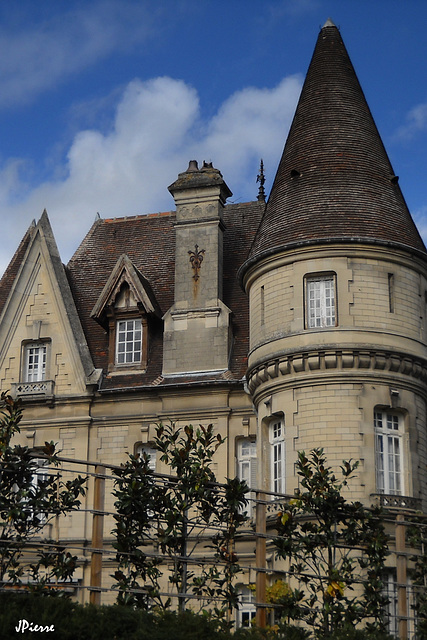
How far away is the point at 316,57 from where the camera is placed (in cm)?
3117

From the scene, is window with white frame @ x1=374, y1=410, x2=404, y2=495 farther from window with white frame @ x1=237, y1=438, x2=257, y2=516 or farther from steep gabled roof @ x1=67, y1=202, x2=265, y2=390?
steep gabled roof @ x1=67, y1=202, x2=265, y2=390

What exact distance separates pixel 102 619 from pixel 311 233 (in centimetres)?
1459

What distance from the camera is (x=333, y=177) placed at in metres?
28.0

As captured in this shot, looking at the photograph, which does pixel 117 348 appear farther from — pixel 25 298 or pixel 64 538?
pixel 64 538

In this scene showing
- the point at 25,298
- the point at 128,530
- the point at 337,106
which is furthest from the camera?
the point at 25,298

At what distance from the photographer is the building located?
83.8 ft

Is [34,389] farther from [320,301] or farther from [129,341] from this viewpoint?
[320,301]

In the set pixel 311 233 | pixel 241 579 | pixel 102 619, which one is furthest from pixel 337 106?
pixel 102 619

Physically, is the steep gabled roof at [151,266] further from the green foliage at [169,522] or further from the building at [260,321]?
the green foliage at [169,522]

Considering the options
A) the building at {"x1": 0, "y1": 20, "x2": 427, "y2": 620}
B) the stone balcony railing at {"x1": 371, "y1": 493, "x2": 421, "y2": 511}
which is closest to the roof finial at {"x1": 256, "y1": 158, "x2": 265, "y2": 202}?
the building at {"x1": 0, "y1": 20, "x2": 427, "y2": 620}

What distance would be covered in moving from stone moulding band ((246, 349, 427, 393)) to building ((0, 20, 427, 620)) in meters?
0.03

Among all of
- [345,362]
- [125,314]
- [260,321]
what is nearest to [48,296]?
[125,314]

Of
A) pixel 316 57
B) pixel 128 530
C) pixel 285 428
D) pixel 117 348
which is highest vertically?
pixel 316 57

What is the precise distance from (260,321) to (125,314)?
508 centimetres
